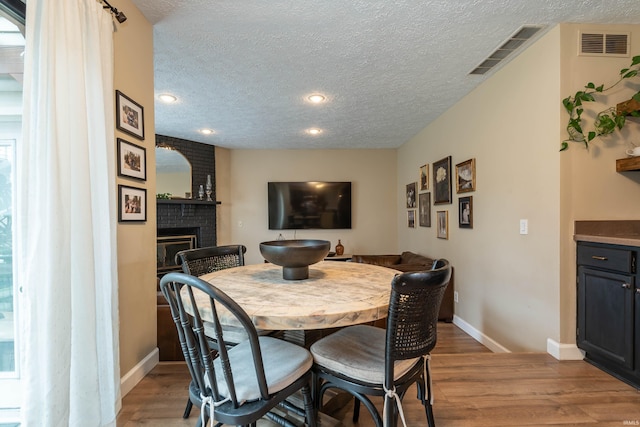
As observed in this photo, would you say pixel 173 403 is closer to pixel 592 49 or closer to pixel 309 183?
pixel 592 49

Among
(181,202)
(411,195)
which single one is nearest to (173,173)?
(181,202)

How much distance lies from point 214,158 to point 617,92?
5181 millimetres

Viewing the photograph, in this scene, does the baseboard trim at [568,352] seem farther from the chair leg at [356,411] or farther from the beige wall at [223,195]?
the beige wall at [223,195]

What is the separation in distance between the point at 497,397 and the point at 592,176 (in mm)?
1598

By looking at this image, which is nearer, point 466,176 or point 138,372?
point 138,372

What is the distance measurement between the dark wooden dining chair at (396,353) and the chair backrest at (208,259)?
39.2 inches

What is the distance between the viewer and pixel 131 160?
1781 mm

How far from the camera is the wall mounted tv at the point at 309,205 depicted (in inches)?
219

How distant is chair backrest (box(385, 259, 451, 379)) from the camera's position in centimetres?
100

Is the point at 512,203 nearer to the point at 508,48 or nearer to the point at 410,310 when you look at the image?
the point at 508,48

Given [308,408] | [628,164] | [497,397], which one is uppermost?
[628,164]

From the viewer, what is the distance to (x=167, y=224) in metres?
4.73

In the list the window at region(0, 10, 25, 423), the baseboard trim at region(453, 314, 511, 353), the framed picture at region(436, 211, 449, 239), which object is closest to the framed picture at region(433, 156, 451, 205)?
the framed picture at region(436, 211, 449, 239)

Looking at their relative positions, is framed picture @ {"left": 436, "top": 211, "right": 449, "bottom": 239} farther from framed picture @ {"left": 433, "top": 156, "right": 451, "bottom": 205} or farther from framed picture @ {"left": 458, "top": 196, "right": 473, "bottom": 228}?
framed picture @ {"left": 458, "top": 196, "right": 473, "bottom": 228}
